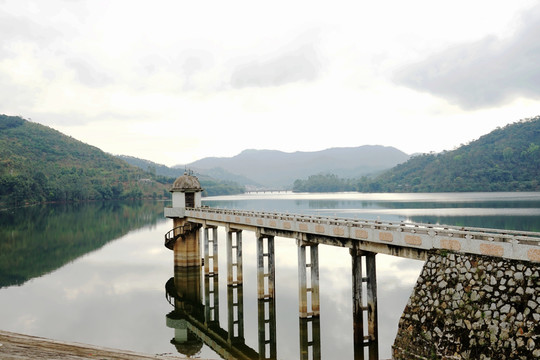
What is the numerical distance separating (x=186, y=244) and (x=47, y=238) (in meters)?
40.2

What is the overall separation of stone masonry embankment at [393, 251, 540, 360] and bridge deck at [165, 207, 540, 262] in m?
0.43

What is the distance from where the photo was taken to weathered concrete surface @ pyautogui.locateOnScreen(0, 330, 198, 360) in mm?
10492

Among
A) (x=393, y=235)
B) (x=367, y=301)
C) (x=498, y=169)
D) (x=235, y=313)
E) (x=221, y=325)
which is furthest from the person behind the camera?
(x=498, y=169)

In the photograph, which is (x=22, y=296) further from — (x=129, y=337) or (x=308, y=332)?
(x=308, y=332)

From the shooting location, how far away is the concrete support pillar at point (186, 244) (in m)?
44.8

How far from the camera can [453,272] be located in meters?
16.4

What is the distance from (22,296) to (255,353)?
2532 centimetres

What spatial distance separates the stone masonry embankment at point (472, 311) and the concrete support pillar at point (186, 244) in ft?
Answer: 101

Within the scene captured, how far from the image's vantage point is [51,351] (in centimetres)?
1098

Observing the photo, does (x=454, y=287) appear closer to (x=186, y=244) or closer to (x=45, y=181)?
(x=186, y=244)

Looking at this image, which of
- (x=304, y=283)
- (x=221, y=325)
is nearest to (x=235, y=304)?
(x=221, y=325)

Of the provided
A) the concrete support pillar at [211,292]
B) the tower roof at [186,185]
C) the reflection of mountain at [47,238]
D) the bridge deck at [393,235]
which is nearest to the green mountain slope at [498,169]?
the reflection of mountain at [47,238]

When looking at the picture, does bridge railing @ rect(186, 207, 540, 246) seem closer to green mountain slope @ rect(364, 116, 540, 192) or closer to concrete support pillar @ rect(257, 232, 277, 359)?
concrete support pillar @ rect(257, 232, 277, 359)

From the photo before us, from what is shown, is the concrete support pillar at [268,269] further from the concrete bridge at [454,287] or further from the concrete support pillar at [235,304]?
the concrete bridge at [454,287]
